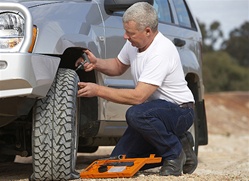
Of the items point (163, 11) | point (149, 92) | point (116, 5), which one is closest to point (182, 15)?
point (163, 11)

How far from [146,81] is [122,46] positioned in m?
0.86

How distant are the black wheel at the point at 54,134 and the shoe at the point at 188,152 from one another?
1.24 meters

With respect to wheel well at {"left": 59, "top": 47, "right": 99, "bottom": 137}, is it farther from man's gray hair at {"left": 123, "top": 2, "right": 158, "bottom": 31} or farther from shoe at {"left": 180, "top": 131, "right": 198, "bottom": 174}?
shoe at {"left": 180, "top": 131, "right": 198, "bottom": 174}

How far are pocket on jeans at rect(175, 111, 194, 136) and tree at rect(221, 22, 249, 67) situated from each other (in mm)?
52390

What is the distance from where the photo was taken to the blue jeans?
5996 mm

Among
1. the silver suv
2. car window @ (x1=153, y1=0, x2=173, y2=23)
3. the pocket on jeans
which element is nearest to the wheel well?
the silver suv

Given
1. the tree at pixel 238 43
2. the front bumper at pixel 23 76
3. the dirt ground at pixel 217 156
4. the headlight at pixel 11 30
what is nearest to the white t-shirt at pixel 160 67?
the dirt ground at pixel 217 156

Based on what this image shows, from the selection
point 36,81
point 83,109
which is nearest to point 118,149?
point 83,109

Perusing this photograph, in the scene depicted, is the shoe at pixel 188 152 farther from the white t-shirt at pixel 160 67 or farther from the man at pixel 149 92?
the white t-shirt at pixel 160 67

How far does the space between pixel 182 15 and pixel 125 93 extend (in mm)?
2484

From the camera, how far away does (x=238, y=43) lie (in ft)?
196

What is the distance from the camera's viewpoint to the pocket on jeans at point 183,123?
6223 mm

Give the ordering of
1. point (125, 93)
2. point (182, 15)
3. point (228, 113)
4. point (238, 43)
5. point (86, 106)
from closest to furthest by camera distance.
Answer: point (125, 93) → point (86, 106) → point (182, 15) → point (228, 113) → point (238, 43)

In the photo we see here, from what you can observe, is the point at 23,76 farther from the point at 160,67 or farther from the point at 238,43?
the point at 238,43
